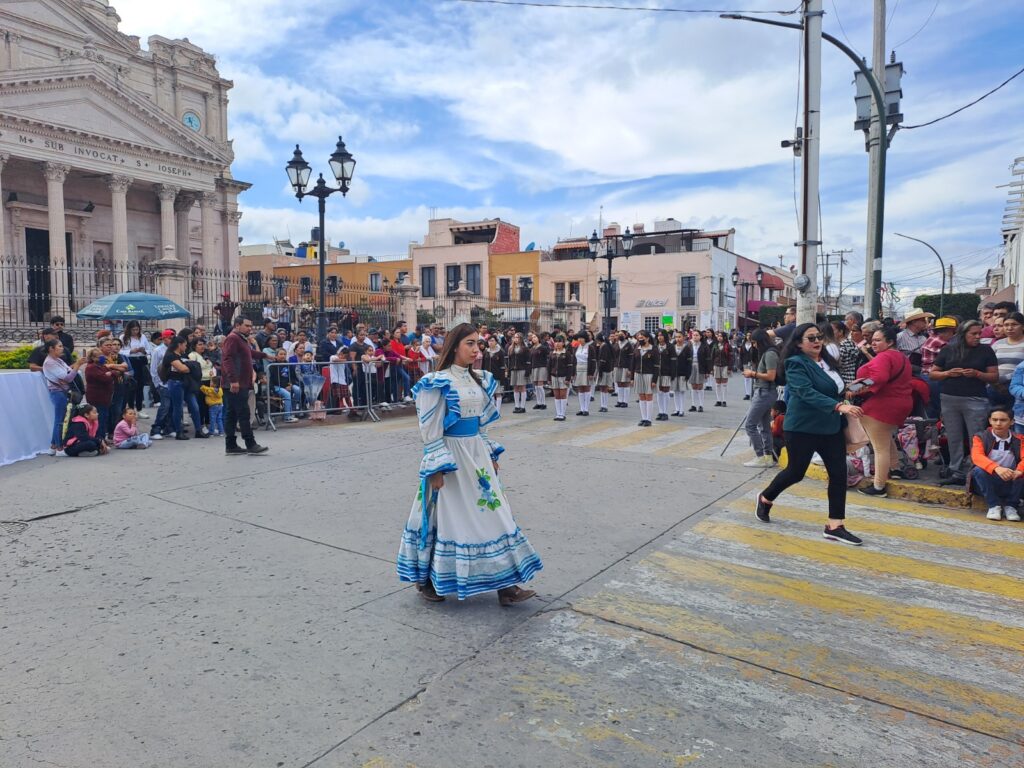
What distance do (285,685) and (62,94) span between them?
33.7 meters

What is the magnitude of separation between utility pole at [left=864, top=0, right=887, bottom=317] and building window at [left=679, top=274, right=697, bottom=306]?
34525 millimetres

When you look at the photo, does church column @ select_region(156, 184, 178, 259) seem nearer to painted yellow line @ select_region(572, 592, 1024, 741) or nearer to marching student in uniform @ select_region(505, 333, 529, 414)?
marching student in uniform @ select_region(505, 333, 529, 414)

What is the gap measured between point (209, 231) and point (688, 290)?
96.8 ft

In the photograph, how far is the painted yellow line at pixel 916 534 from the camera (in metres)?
5.85

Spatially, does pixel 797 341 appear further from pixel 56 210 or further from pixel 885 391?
pixel 56 210

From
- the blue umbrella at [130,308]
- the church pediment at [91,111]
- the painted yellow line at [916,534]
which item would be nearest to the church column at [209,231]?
the church pediment at [91,111]

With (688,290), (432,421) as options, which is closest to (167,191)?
(688,290)

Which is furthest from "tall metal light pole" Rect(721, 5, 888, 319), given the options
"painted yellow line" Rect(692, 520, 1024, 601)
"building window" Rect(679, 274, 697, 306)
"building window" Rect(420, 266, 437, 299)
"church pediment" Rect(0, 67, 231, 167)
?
"building window" Rect(420, 266, 437, 299)


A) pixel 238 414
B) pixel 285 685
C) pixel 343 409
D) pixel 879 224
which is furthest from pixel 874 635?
pixel 343 409

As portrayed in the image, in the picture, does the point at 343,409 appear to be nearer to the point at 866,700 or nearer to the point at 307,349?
the point at 307,349

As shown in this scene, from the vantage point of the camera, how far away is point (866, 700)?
338 centimetres

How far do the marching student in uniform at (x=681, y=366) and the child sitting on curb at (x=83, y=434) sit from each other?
10217 millimetres

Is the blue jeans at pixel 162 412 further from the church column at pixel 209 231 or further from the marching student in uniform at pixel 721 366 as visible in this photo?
the church column at pixel 209 231

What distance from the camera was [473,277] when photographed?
5131 centimetres
